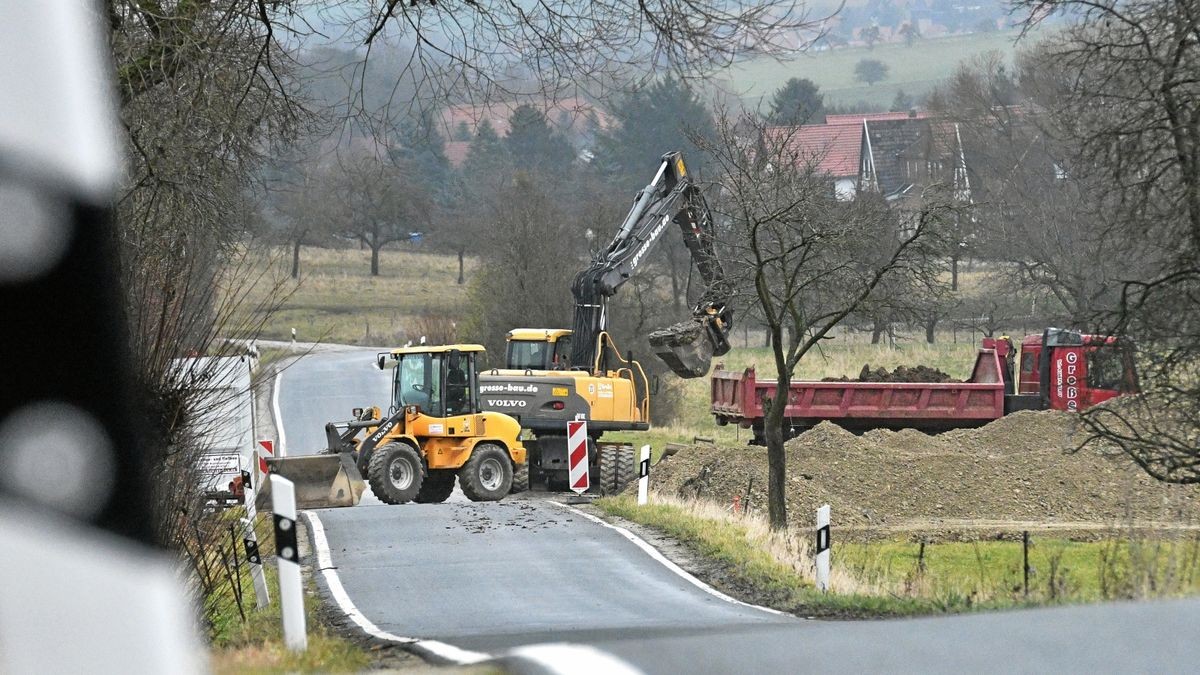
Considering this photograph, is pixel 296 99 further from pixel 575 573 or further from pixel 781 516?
pixel 781 516

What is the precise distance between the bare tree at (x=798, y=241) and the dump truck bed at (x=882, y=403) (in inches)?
418


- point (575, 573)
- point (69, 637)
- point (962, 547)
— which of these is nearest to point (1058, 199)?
point (962, 547)

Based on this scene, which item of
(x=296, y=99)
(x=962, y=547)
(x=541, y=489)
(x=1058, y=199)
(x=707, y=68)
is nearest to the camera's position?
(x=707, y=68)

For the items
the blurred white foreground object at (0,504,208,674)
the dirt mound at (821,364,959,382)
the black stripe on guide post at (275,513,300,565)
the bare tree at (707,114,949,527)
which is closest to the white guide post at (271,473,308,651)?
the black stripe on guide post at (275,513,300,565)

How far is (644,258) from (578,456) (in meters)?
5.36

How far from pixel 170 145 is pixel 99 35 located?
8.98 ft

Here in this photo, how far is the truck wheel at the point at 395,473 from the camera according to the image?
2089 centimetres

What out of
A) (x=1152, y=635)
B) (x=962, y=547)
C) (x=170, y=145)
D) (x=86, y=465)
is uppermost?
(x=170, y=145)

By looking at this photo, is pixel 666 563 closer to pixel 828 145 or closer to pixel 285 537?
pixel 828 145

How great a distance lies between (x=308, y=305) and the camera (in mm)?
37000

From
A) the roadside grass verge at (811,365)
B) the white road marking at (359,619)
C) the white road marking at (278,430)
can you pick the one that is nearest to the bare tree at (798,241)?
the white road marking at (359,619)

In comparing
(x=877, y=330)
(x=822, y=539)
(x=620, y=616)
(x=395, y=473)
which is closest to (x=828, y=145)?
(x=822, y=539)

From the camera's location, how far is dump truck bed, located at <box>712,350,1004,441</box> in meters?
29.3

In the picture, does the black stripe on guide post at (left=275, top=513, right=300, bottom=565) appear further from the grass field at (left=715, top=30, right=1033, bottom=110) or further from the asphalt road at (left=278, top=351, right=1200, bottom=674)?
the grass field at (left=715, top=30, right=1033, bottom=110)
